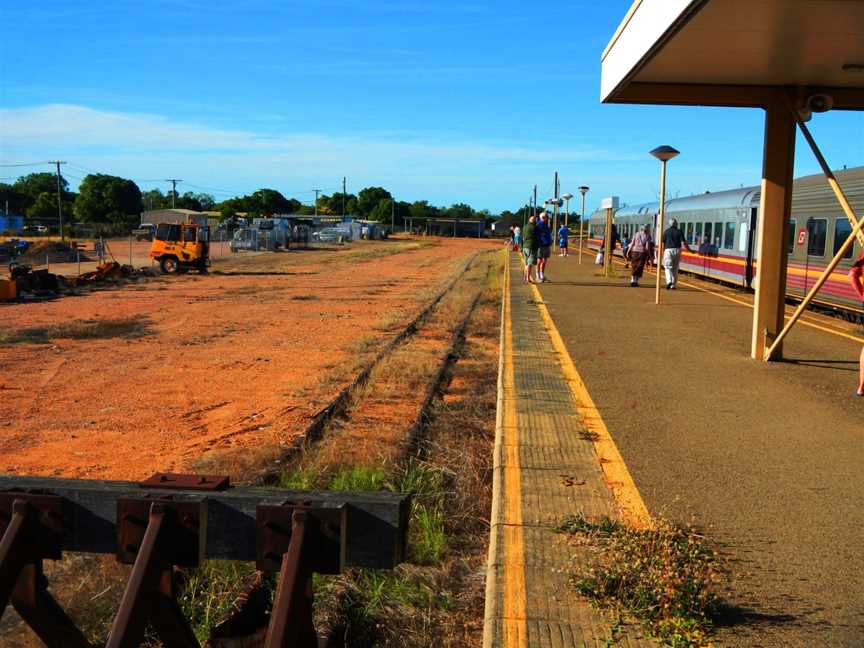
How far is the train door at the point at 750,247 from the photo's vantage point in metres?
22.8

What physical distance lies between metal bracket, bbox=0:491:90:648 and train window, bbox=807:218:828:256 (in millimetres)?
16915

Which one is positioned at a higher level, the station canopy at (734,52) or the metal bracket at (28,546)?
the station canopy at (734,52)

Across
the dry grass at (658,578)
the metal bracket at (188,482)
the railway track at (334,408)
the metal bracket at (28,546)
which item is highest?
the metal bracket at (188,482)

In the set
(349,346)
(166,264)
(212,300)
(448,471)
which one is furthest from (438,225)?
(448,471)

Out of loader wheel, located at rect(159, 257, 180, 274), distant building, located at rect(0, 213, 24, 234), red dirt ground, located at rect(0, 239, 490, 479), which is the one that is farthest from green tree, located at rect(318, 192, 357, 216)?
red dirt ground, located at rect(0, 239, 490, 479)

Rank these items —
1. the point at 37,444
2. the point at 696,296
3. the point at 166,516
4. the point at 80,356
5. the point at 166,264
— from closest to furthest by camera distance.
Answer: the point at 166,516 → the point at 37,444 → the point at 80,356 → the point at 696,296 → the point at 166,264

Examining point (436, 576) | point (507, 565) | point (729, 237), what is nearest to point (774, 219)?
point (436, 576)

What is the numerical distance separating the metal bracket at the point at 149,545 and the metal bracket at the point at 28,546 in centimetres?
27

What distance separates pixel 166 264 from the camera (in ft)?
121

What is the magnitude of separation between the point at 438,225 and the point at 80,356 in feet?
405

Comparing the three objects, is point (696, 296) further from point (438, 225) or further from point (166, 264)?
point (438, 225)

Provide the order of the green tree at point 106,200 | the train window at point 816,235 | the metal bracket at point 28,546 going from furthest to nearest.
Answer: the green tree at point 106,200 → the train window at point 816,235 → the metal bracket at point 28,546

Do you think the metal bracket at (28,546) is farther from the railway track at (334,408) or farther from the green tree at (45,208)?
the green tree at (45,208)

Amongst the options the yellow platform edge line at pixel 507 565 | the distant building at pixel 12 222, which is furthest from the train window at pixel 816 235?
the distant building at pixel 12 222
